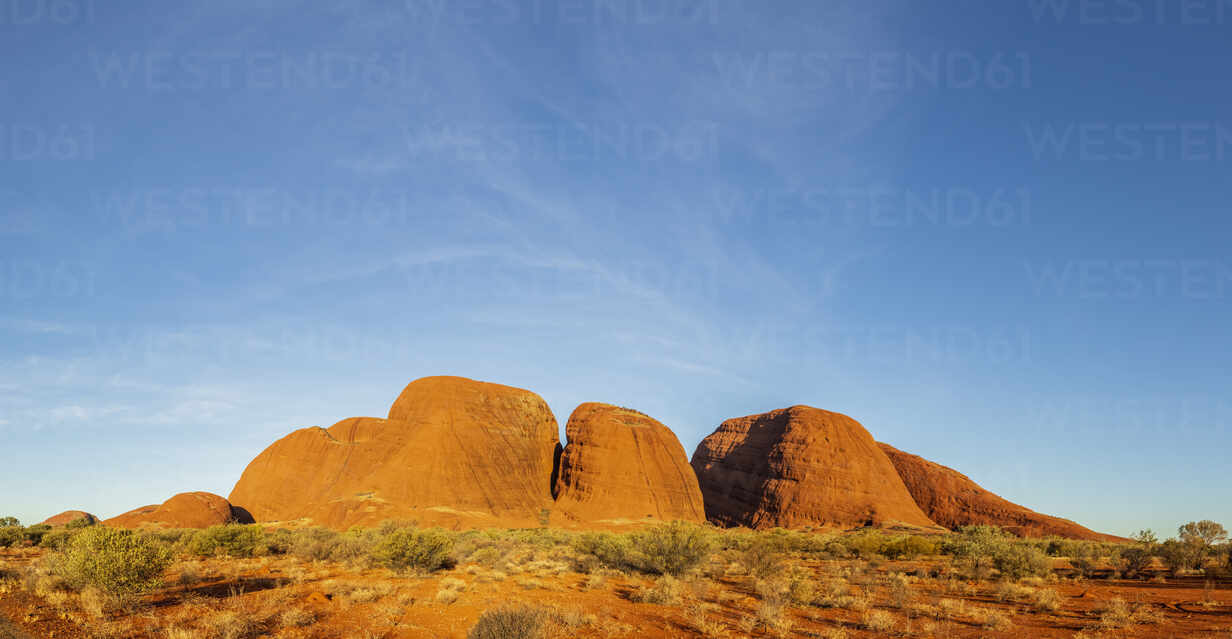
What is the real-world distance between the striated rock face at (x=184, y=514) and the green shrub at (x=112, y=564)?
34.1 m

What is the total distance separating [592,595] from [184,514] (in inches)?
1671

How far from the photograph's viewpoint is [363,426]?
6875 cm

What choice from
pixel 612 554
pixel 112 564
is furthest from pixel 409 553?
pixel 112 564

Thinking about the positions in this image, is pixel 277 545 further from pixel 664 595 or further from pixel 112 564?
pixel 664 595

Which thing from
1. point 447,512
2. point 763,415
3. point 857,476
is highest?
point 763,415

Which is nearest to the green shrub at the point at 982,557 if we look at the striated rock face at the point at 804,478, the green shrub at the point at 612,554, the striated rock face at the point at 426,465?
the green shrub at the point at 612,554

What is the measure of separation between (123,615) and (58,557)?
595 centimetres

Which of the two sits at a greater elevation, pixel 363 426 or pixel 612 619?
pixel 363 426

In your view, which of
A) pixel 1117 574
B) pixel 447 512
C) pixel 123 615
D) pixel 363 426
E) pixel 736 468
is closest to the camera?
pixel 123 615

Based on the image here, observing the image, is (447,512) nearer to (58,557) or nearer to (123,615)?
(58,557)

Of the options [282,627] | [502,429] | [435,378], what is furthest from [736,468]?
[282,627]

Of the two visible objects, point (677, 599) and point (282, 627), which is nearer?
point (282, 627)

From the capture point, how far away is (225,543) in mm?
25562

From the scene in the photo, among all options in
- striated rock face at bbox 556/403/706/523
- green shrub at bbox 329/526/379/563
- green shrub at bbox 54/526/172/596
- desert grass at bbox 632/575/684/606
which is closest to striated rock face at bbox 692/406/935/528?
striated rock face at bbox 556/403/706/523
